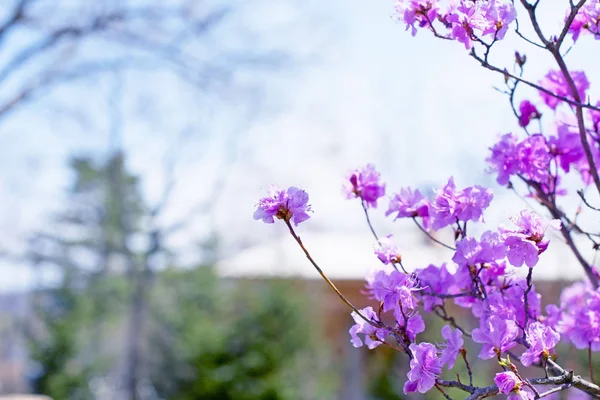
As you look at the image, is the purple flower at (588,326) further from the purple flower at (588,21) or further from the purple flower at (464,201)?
the purple flower at (588,21)

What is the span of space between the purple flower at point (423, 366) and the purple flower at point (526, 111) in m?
0.78

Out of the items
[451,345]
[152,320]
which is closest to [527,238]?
[451,345]

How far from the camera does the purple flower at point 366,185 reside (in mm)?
1595

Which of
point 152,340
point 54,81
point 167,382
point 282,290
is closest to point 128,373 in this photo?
point 152,340

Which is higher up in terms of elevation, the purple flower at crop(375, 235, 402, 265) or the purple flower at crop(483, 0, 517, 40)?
the purple flower at crop(483, 0, 517, 40)

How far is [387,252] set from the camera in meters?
1.41

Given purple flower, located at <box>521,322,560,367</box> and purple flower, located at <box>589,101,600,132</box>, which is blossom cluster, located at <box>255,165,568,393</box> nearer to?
purple flower, located at <box>521,322,560,367</box>

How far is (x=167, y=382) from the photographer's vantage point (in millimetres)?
9227

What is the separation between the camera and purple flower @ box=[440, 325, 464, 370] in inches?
48.4

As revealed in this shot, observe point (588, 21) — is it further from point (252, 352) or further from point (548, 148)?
point (252, 352)

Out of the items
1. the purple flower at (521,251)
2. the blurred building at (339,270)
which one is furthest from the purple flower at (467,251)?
the blurred building at (339,270)

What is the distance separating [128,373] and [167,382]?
69.7 inches

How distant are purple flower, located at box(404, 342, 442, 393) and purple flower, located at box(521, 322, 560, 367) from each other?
17 cm

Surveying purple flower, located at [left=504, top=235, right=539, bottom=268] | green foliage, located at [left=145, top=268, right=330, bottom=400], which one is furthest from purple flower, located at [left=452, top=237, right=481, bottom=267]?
green foliage, located at [left=145, top=268, right=330, bottom=400]
